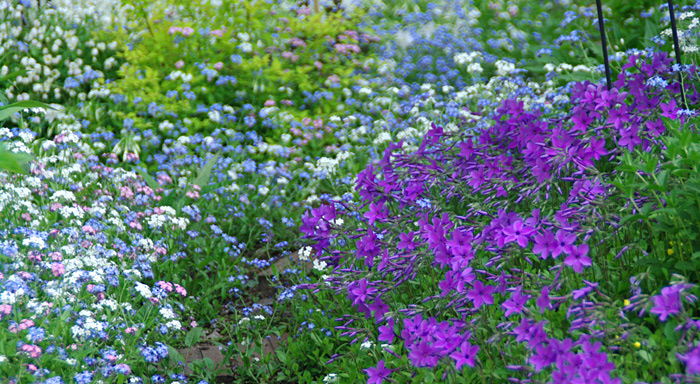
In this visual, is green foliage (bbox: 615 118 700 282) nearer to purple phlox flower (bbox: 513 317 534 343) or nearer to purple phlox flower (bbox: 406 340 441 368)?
purple phlox flower (bbox: 513 317 534 343)

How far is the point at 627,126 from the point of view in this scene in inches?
106

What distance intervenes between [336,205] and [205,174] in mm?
1197

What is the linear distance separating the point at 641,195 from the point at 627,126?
17.8 inches

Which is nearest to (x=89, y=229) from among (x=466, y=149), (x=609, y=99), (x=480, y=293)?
(x=466, y=149)

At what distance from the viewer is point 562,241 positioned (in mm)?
1932

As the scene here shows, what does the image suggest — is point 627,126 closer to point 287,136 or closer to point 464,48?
point 287,136

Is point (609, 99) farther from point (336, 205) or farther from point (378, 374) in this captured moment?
point (336, 205)

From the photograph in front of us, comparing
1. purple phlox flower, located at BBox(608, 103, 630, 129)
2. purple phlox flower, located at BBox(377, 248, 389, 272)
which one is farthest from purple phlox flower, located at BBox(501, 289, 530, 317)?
purple phlox flower, located at BBox(608, 103, 630, 129)

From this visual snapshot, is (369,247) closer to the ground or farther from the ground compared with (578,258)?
farther from the ground

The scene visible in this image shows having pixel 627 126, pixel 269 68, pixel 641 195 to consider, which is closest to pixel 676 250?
pixel 641 195

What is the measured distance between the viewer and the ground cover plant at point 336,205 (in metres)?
2.05

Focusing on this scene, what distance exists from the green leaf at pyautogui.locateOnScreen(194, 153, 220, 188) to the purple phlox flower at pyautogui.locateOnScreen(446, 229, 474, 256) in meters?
3.00

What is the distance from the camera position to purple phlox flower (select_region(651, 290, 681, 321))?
163cm

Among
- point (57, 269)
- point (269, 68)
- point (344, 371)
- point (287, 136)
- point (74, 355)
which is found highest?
point (269, 68)
